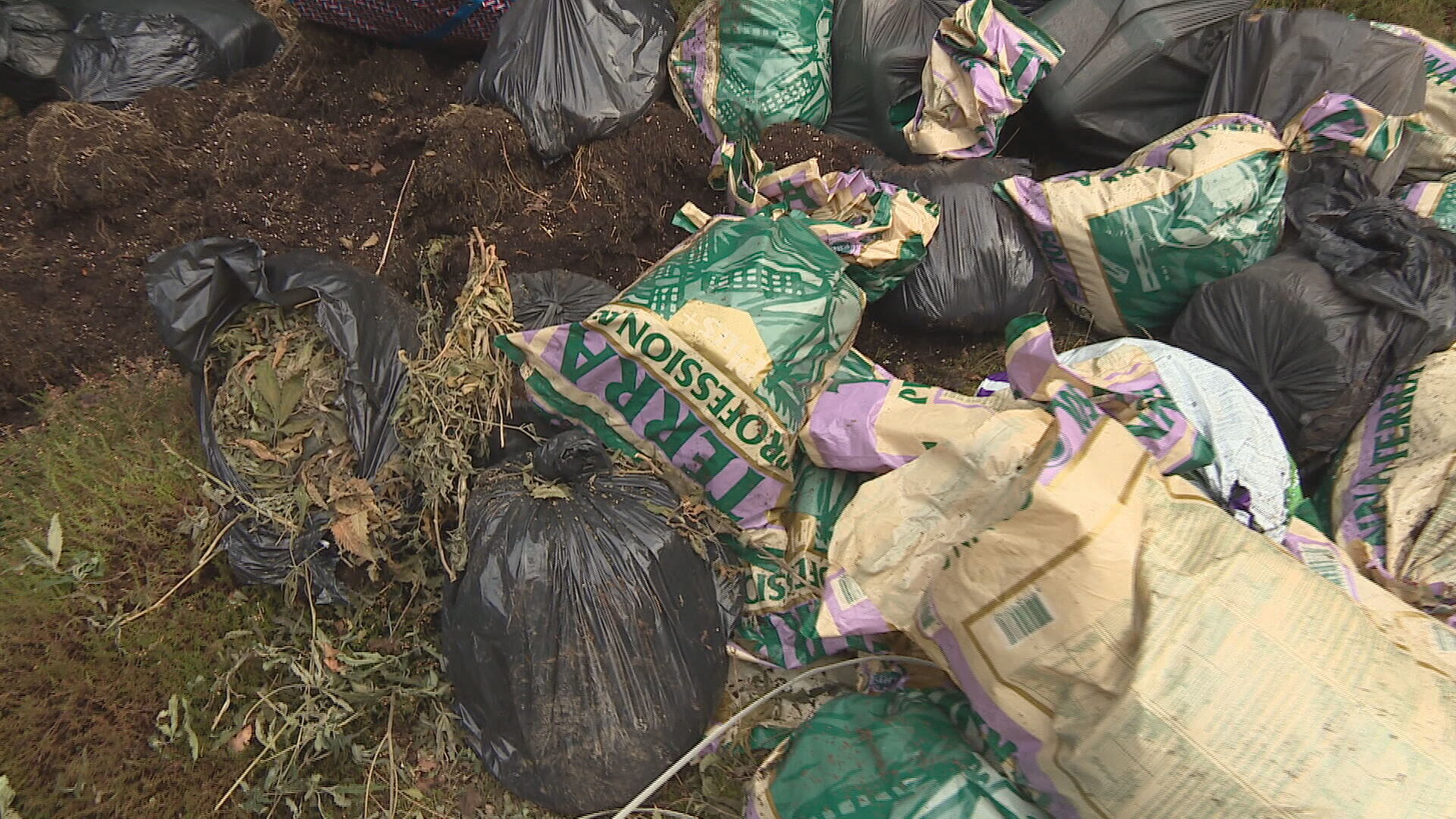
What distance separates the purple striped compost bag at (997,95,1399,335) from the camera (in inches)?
69.6

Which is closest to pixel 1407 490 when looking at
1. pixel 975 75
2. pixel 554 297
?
pixel 975 75

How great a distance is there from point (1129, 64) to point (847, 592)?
1693mm

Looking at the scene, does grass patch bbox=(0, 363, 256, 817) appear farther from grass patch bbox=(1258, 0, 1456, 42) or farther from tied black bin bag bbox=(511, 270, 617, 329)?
grass patch bbox=(1258, 0, 1456, 42)

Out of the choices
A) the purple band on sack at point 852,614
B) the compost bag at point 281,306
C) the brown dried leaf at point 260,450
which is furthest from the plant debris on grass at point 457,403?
the purple band on sack at point 852,614

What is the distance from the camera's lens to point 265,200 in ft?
6.59

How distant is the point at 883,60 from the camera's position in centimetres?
215

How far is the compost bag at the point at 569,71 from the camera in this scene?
206 centimetres

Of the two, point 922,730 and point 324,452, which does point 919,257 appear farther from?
point 324,452

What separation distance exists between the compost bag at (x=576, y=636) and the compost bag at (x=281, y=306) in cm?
25

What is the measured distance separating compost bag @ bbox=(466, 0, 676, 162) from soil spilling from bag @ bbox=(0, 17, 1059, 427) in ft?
0.17

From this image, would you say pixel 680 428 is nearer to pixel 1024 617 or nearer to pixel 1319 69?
pixel 1024 617

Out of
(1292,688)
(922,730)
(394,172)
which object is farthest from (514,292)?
(1292,688)

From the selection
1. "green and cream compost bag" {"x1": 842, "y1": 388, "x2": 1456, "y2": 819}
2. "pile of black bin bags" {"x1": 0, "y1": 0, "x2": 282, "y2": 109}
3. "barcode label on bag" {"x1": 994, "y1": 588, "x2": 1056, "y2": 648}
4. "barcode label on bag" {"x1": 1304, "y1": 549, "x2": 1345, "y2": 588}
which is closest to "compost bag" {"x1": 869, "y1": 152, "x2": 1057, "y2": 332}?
"barcode label on bag" {"x1": 1304, "y1": 549, "x2": 1345, "y2": 588}

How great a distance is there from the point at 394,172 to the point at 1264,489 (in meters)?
2.17
